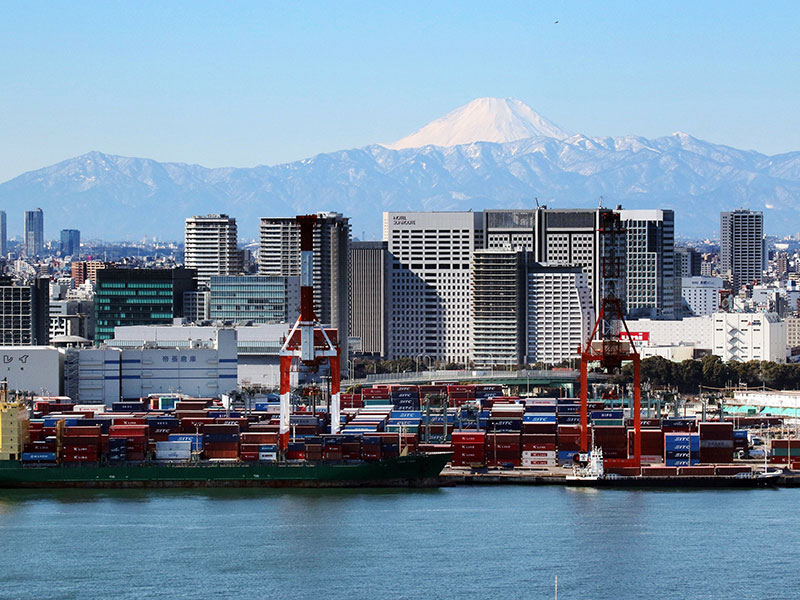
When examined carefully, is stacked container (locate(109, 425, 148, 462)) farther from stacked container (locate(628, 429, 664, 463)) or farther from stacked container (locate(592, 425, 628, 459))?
stacked container (locate(628, 429, 664, 463))

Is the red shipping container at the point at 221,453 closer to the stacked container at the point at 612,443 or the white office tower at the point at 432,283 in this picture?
the stacked container at the point at 612,443

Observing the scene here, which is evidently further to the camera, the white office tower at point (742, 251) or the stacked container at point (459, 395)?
the white office tower at point (742, 251)

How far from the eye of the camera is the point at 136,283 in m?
74.2

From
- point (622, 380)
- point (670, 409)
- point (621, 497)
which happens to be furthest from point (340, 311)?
point (621, 497)

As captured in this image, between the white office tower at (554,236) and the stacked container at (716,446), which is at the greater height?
the white office tower at (554,236)

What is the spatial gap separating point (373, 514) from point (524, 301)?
135 ft

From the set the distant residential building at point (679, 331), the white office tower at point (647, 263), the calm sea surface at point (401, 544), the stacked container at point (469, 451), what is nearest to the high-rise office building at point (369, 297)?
the distant residential building at point (679, 331)

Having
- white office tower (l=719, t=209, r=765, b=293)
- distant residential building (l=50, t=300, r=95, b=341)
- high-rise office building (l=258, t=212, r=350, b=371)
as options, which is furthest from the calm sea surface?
white office tower (l=719, t=209, r=765, b=293)

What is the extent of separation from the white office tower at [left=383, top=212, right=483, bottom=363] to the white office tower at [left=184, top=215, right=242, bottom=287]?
52.2ft

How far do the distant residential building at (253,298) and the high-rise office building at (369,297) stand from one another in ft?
22.8

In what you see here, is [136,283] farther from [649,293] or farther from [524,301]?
[649,293]

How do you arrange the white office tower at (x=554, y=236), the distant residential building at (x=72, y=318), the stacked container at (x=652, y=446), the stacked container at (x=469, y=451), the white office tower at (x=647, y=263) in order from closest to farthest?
the stacked container at (x=469, y=451)
the stacked container at (x=652, y=446)
the distant residential building at (x=72, y=318)
the white office tower at (x=554, y=236)
the white office tower at (x=647, y=263)

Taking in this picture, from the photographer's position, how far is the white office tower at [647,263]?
88562 millimetres

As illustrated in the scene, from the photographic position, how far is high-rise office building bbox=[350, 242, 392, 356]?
77.6 metres
